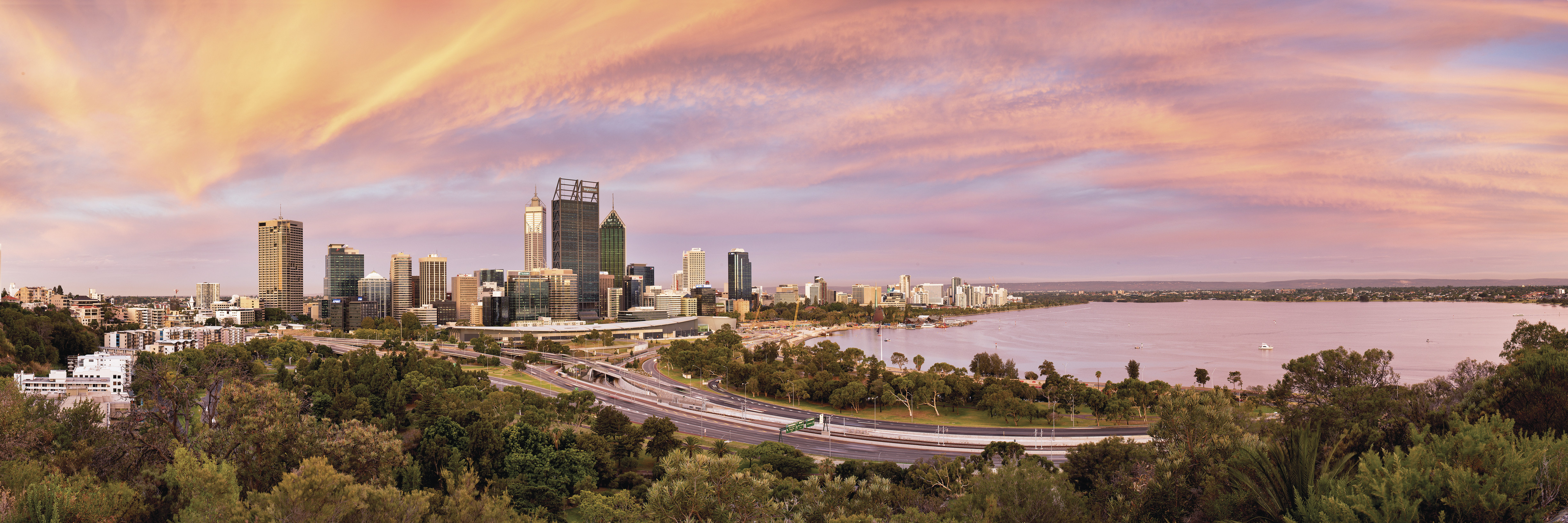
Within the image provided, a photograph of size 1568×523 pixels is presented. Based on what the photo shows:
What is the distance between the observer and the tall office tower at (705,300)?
351ft

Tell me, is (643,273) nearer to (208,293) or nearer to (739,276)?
(739,276)

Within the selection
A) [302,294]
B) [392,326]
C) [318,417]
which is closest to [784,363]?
[318,417]

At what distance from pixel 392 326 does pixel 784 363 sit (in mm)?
44038

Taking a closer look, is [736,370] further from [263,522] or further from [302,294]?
[302,294]

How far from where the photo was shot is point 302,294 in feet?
304

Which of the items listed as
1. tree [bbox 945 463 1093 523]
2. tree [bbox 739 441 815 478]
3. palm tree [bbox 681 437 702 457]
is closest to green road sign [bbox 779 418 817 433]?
palm tree [bbox 681 437 702 457]

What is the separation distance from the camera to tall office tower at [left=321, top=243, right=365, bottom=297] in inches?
3516

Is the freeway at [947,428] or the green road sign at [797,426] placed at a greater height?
the green road sign at [797,426]

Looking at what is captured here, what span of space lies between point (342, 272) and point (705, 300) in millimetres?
52984

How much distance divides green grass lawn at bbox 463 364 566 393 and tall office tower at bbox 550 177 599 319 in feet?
190

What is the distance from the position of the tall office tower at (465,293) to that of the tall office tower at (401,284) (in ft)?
25.4

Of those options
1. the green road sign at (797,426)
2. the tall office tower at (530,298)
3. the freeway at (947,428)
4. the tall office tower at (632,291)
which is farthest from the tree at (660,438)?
the tall office tower at (632,291)

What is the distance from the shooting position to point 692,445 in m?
19.5

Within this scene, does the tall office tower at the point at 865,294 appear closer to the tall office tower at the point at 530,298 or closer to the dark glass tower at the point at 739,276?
the dark glass tower at the point at 739,276
